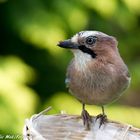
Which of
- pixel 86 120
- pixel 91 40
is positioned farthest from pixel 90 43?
pixel 86 120

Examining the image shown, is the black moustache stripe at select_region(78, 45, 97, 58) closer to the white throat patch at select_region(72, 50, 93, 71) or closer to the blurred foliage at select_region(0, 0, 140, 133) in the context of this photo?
the white throat patch at select_region(72, 50, 93, 71)

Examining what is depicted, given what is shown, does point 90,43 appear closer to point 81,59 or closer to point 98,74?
point 81,59

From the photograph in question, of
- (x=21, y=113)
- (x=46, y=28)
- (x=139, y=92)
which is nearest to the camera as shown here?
(x=21, y=113)

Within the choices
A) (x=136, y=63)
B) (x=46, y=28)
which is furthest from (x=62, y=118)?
(x=136, y=63)

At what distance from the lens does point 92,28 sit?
6227mm

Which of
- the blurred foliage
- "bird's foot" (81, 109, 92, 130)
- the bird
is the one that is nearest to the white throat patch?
the bird

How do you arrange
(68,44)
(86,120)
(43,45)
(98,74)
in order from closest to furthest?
(68,44), (86,120), (98,74), (43,45)

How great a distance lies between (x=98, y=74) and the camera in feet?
13.4

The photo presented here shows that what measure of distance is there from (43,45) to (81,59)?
5.38 feet

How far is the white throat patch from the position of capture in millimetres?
3922

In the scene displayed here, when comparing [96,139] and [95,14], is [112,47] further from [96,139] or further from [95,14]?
[95,14]

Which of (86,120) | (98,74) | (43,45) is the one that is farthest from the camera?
(43,45)

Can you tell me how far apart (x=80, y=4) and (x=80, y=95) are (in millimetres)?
1574

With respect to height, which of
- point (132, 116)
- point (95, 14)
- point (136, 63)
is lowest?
point (132, 116)
